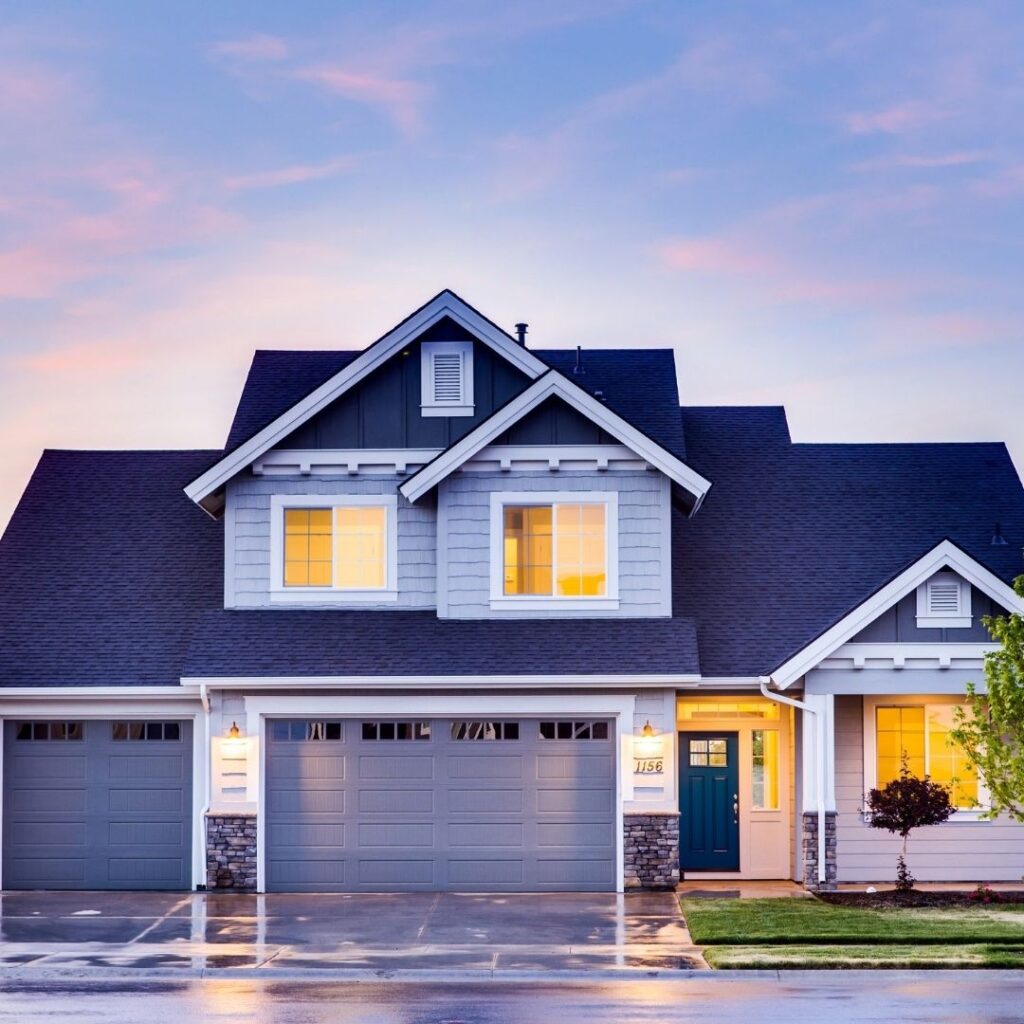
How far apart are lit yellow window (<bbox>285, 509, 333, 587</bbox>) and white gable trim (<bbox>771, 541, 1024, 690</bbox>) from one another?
7.00 m

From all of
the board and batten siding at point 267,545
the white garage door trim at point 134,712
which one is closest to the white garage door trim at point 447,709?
the white garage door trim at point 134,712

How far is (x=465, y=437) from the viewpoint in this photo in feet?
74.6

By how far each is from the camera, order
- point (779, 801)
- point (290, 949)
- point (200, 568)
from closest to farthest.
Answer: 1. point (290, 949)
2. point (779, 801)
3. point (200, 568)

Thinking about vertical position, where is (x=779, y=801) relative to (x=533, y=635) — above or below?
below

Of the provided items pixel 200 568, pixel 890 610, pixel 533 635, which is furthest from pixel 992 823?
pixel 200 568

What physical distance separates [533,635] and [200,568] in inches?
230

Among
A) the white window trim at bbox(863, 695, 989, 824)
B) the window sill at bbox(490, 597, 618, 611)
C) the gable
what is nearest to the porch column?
the white window trim at bbox(863, 695, 989, 824)

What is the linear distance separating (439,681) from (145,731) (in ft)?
14.8

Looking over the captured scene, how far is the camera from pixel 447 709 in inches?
881

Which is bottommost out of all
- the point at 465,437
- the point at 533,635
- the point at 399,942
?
the point at 399,942

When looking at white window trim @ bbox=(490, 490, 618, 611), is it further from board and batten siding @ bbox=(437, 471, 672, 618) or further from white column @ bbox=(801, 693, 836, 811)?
white column @ bbox=(801, 693, 836, 811)

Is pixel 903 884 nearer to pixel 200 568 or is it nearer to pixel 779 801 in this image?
pixel 779 801

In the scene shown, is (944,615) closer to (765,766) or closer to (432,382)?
(765,766)

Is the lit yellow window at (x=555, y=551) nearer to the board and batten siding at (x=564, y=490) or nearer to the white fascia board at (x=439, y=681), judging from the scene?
the board and batten siding at (x=564, y=490)
